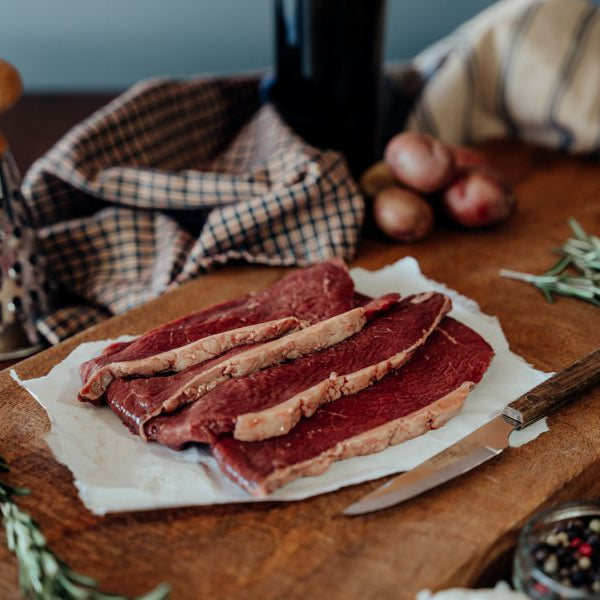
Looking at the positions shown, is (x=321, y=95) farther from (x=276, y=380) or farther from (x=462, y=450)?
(x=462, y=450)

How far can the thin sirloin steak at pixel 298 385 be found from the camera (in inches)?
55.1

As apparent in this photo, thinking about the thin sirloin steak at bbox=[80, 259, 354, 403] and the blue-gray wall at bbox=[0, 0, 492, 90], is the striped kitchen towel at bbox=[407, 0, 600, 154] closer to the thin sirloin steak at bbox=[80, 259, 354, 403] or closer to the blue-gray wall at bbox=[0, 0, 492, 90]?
the blue-gray wall at bbox=[0, 0, 492, 90]

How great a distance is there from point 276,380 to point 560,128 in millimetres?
1745

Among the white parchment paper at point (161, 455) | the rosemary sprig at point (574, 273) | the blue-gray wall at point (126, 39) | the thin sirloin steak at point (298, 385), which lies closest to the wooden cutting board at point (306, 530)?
the white parchment paper at point (161, 455)

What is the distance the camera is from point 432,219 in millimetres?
2256

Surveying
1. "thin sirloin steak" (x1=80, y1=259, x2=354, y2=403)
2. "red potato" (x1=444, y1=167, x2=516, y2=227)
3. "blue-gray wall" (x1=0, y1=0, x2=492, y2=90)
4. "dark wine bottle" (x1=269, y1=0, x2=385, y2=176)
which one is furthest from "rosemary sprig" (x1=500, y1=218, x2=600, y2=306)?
"blue-gray wall" (x1=0, y1=0, x2=492, y2=90)

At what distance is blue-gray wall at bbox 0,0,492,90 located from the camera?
9.27 ft

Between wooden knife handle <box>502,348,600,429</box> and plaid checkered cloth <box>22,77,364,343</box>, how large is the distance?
74cm

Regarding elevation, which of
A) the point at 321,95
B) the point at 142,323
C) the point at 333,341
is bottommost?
the point at 142,323

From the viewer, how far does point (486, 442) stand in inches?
57.2

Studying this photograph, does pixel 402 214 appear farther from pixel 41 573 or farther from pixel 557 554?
pixel 41 573

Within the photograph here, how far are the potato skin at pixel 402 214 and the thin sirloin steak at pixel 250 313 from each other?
38 centimetres

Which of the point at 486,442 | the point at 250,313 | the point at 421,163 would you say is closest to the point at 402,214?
the point at 421,163

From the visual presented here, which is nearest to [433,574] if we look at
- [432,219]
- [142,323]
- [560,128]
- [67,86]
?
[142,323]
